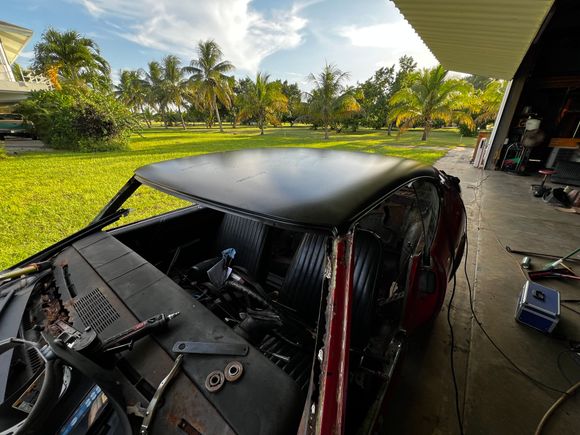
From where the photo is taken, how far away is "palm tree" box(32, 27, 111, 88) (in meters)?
15.9

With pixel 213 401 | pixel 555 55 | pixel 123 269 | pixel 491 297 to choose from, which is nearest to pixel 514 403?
pixel 491 297

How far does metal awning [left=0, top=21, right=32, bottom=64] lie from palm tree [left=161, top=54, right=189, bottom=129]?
1027 centimetres

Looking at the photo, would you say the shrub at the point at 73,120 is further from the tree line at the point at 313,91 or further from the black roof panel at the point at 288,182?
the black roof panel at the point at 288,182

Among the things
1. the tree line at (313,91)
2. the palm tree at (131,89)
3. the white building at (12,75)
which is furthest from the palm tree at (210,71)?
the palm tree at (131,89)

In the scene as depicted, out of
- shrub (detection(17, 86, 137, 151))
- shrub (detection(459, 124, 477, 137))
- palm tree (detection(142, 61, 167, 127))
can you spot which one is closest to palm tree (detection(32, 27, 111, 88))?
shrub (detection(17, 86, 137, 151))

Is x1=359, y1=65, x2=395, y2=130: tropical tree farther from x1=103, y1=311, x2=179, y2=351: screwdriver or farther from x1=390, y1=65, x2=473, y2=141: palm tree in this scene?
x1=103, y1=311, x2=179, y2=351: screwdriver

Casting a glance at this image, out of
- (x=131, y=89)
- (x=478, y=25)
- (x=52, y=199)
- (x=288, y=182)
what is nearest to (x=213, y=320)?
(x=288, y=182)

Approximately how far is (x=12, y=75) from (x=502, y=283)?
1064 inches

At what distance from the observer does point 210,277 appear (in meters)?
1.81

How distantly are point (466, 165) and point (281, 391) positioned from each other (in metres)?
11.3

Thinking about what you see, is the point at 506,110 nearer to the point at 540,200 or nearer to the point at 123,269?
the point at 540,200

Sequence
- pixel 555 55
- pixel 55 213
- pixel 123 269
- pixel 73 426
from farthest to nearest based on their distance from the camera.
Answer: pixel 555 55
pixel 55 213
pixel 123 269
pixel 73 426

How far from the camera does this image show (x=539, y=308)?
217cm

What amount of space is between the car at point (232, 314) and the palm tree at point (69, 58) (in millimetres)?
18956
